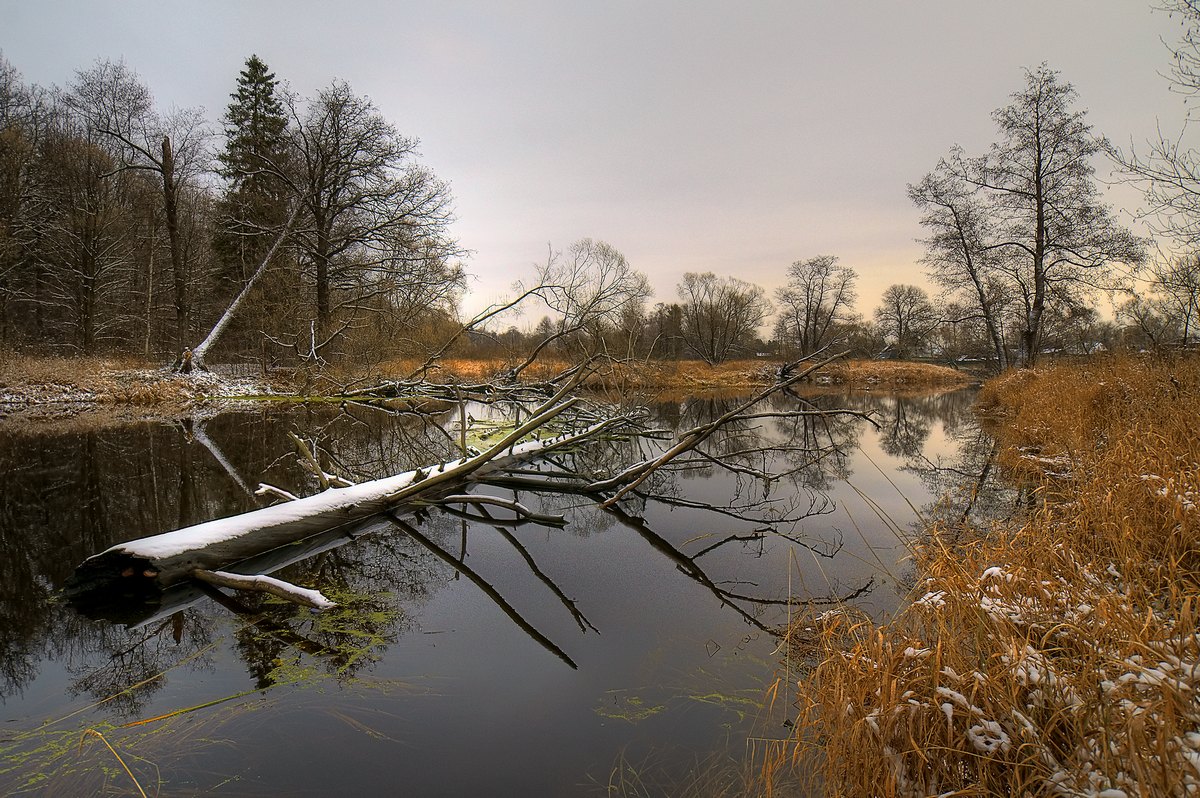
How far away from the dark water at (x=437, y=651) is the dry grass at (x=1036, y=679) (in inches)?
19.2

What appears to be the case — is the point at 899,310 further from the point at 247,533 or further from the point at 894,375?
the point at 247,533

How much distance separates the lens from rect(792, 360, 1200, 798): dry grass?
1.67m

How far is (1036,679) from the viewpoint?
2018 mm

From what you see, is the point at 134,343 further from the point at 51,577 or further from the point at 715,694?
the point at 715,694

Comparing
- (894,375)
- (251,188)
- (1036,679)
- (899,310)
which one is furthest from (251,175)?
(899,310)

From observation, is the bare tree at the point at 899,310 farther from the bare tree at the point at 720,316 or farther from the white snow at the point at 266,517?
the white snow at the point at 266,517

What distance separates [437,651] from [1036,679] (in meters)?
3.19

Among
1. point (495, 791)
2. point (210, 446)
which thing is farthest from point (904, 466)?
point (210, 446)

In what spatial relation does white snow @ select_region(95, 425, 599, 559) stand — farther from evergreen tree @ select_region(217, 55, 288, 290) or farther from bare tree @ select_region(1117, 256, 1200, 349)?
evergreen tree @ select_region(217, 55, 288, 290)

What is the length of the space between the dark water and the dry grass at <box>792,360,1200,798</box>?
0.49 meters

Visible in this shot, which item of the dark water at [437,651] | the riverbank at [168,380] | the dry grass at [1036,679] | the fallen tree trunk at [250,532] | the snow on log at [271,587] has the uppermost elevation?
the riverbank at [168,380]

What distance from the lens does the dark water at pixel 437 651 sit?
2572 mm

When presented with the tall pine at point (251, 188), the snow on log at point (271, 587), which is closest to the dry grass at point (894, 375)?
the tall pine at point (251, 188)

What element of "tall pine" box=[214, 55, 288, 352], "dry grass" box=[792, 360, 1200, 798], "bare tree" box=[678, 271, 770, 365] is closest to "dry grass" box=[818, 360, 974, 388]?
"bare tree" box=[678, 271, 770, 365]
